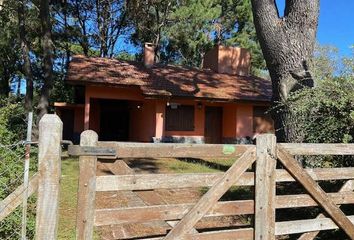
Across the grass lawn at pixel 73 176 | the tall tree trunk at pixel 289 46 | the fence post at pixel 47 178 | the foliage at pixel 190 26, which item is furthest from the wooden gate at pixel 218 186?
the foliage at pixel 190 26

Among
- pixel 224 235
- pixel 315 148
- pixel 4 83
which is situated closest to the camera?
pixel 224 235

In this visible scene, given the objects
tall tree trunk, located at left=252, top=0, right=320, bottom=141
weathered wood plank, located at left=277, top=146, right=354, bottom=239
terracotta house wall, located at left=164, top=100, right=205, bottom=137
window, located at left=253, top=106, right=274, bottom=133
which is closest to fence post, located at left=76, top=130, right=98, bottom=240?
weathered wood plank, located at left=277, top=146, right=354, bottom=239

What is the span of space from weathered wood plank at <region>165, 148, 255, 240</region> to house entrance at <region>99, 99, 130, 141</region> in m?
20.7

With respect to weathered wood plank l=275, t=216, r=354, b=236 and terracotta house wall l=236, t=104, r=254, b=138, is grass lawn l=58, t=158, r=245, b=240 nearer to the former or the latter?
weathered wood plank l=275, t=216, r=354, b=236

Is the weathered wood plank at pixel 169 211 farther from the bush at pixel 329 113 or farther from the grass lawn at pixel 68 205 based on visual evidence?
the bush at pixel 329 113

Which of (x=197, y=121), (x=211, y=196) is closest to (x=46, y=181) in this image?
(x=211, y=196)

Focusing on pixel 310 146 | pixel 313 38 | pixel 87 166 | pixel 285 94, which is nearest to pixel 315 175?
pixel 310 146

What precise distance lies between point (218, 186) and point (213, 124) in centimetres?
1830

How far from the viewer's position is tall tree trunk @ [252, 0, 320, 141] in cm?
895

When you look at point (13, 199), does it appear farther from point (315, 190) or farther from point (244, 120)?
point (244, 120)

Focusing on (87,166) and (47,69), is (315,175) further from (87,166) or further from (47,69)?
(47,69)

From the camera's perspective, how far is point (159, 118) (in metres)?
19.8

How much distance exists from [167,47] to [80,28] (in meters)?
7.18

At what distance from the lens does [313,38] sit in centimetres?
925
